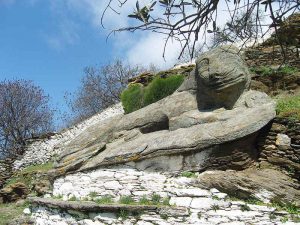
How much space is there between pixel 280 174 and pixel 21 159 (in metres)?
10.5

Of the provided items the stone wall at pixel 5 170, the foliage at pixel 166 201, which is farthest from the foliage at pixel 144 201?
the stone wall at pixel 5 170

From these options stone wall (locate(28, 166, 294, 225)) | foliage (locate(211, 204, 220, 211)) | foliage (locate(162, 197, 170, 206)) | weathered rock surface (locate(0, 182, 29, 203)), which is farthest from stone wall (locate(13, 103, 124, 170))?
foliage (locate(211, 204, 220, 211))

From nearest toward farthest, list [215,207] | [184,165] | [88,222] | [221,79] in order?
[215,207] < [88,222] < [184,165] < [221,79]

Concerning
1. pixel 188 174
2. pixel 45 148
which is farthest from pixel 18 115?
pixel 188 174

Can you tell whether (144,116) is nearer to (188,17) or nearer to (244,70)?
(244,70)

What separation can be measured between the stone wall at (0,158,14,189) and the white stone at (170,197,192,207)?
8.37 meters

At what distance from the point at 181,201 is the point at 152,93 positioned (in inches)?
220

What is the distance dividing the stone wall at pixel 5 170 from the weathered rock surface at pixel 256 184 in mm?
8666

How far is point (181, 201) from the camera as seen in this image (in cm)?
602

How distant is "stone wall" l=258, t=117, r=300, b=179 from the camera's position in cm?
612

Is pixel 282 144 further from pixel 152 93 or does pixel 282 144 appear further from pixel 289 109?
pixel 152 93

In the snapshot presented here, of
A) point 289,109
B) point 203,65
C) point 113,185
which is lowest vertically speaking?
point 113,185

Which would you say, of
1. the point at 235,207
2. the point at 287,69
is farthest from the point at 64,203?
the point at 287,69

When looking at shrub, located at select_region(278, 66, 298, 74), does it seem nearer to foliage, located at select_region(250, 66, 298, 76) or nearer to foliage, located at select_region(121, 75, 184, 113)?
foliage, located at select_region(250, 66, 298, 76)
